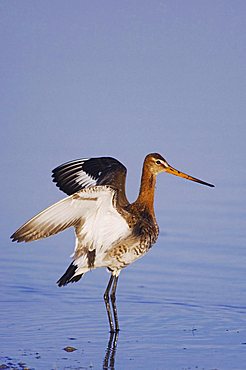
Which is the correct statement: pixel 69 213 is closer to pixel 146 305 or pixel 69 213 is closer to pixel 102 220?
pixel 102 220

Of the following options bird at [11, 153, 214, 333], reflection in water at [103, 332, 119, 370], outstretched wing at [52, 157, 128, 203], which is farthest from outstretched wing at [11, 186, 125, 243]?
reflection in water at [103, 332, 119, 370]

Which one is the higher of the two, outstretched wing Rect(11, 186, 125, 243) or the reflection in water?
outstretched wing Rect(11, 186, 125, 243)

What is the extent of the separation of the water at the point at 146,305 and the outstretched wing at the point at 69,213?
2.58 ft

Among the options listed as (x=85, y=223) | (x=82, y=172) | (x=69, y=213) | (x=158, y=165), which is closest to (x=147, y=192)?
(x=158, y=165)

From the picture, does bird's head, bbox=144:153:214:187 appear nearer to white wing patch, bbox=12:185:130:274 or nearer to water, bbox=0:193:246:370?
white wing patch, bbox=12:185:130:274

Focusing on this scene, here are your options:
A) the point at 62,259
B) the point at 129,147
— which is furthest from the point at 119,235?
the point at 129,147

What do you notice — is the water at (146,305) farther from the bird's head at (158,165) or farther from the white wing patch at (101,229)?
the bird's head at (158,165)

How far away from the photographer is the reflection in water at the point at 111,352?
7.10 metres

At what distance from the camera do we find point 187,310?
8852 millimetres

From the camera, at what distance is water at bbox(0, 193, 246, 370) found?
289 inches

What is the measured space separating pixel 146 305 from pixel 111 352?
1540 mm

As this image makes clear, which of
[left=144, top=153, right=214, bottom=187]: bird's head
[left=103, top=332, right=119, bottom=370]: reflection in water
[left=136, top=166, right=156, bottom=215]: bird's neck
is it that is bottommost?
[left=103, top=332, right=119, bottom=370]: reflection in water

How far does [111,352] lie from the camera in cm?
750

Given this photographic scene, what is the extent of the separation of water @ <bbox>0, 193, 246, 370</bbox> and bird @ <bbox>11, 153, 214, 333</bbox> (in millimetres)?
319
